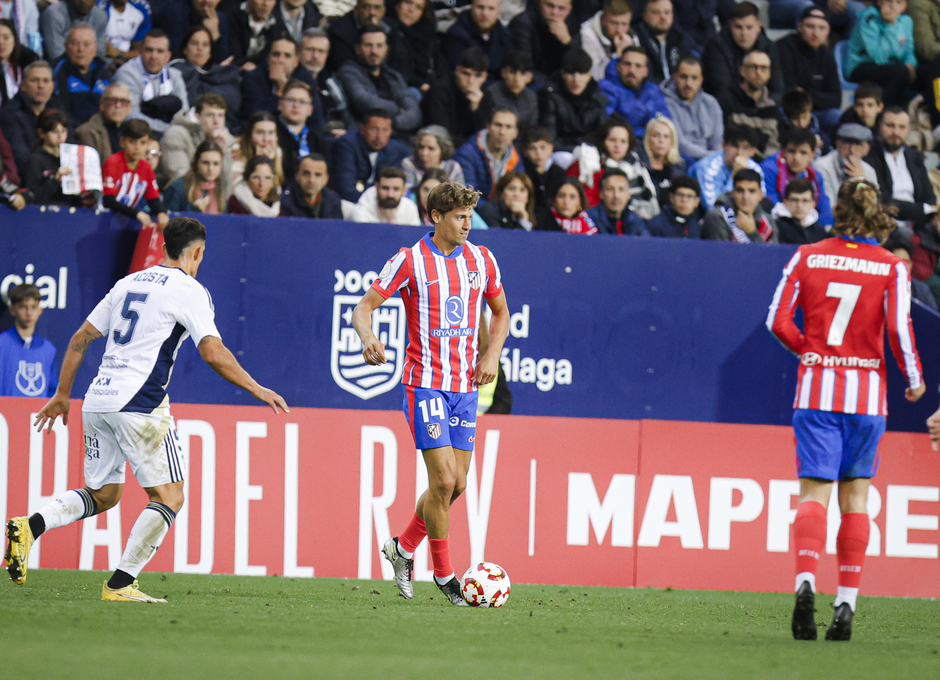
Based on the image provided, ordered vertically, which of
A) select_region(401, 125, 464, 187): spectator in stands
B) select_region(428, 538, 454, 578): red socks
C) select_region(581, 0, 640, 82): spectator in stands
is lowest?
select_region(428, 538, 454, 578): red socks

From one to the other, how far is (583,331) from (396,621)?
558cm

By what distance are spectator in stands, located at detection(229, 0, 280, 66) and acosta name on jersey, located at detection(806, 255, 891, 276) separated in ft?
25.9

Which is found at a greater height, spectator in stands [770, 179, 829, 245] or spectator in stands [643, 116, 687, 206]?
spectator in stands [643, 116, 687, 206]

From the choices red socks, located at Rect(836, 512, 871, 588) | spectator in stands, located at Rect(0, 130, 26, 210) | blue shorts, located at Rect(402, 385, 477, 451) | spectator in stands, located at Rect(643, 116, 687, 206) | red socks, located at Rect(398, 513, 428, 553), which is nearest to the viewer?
red socks, located at Rect(836, 512, 871, 588)

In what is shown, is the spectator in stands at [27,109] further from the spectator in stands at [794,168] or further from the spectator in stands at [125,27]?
the spectator in stands at [794,168]

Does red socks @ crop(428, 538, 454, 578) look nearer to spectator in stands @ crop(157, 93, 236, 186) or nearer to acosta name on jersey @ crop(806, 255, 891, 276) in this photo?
acosta name on jersey @ crop(806, 255, 891, 276)

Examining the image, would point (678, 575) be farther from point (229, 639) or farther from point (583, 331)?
point (229, 639)

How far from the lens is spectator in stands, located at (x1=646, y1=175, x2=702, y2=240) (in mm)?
11586

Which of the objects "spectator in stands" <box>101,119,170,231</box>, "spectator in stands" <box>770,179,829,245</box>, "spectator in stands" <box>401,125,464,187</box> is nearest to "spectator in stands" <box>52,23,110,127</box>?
"spectator in stands" <box>101,119,170,231</box>

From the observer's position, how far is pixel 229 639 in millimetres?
4840

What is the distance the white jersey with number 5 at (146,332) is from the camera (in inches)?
241

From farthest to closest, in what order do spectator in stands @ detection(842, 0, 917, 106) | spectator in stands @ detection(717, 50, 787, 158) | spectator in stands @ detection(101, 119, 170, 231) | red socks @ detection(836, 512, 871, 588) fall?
spectator in stands @ detection(842, 0, 917, 106) < spectator in stands @ detection(717, 50, 787, 158) < spectator in stands @ detection(101, 119, 170, 231) < red socks @ detection(836, 512, 871, 588)

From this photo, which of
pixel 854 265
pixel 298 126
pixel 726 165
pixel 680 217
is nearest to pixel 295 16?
pixel 298 126

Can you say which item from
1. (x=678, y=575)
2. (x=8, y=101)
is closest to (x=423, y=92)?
(x=8, y=101)
